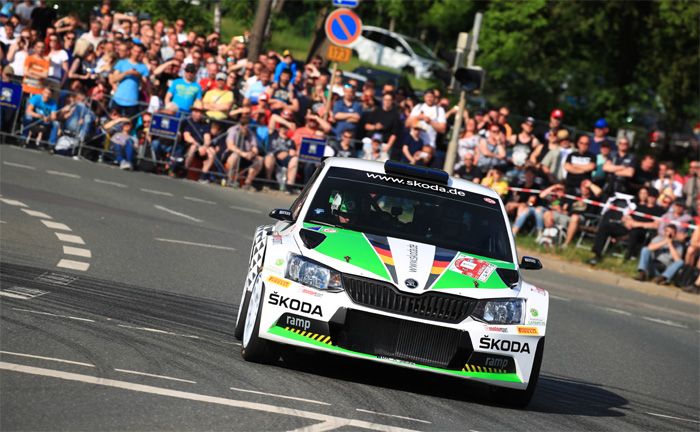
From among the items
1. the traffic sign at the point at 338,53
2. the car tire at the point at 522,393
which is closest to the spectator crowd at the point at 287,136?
the traffic sign at the point at 338,53

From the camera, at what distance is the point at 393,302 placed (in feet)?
32.4

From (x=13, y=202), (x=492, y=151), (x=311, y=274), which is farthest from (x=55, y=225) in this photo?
(x=492, y=151)

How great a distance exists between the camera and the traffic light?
25.5 m

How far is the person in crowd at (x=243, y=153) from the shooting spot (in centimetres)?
2808

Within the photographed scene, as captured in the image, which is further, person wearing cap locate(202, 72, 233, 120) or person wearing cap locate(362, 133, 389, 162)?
person wearing cap locate(202, 72, 233, 120)

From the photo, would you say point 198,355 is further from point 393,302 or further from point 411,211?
point 411,211

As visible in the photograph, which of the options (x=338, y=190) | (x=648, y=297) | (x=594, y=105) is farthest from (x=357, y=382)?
(x=594, y=105)

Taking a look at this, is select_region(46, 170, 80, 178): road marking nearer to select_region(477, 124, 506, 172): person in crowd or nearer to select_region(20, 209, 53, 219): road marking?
select_region(20, 209, 53, 219): road marking

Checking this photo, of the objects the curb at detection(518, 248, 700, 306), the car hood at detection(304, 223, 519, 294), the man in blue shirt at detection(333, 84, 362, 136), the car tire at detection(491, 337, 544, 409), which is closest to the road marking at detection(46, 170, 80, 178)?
the man in blue shirt at detection(333, 84, 362, 136)

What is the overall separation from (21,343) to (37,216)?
9874 mm

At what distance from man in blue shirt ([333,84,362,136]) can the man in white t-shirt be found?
3.46ft

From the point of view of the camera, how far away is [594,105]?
1955 inches

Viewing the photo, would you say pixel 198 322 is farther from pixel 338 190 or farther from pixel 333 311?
pixel 333 311

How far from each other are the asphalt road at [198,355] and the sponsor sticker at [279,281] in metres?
0.62
